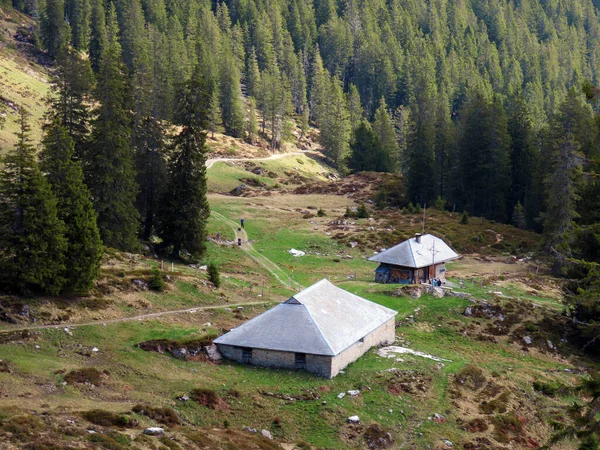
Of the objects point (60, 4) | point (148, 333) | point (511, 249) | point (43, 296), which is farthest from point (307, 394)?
point (60, 4)

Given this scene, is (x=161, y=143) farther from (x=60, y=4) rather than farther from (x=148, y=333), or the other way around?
(x=60, y=4)

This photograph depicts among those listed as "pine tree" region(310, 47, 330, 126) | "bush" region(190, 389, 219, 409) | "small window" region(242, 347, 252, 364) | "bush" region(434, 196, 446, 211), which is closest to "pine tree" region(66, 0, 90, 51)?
"pine tree" region(310, 47, 330, 126)

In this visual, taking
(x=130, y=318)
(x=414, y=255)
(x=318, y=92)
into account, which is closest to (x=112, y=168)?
(x=130, y=318)

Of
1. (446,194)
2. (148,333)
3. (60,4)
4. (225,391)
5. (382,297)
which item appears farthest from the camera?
(60,4)

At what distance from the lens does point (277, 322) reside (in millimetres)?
43406

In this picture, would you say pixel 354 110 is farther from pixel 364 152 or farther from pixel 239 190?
pixel 239 190

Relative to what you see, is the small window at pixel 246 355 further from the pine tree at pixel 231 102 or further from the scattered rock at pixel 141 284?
the pine tree at pixel 231 102

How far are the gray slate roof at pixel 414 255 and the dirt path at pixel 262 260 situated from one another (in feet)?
24.2

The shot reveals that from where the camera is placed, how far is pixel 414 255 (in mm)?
63375

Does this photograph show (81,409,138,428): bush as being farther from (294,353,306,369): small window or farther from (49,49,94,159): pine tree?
(49,49,94,159): pine tree

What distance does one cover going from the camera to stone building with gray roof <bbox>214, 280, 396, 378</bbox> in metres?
41.4

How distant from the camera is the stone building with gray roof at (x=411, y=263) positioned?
63188 millimetres

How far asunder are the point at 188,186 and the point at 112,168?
7.04m

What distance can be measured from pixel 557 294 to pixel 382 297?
19249 mm
